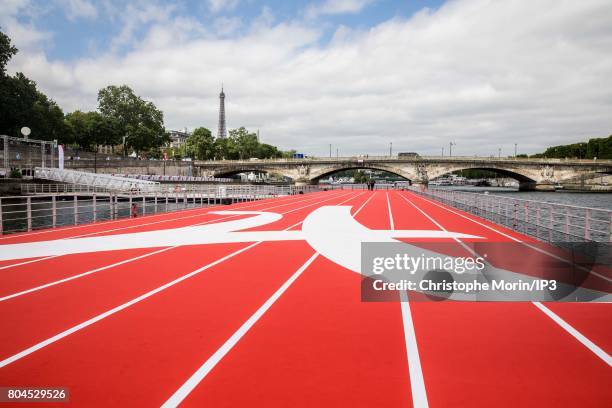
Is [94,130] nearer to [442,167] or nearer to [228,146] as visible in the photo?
[228,146]

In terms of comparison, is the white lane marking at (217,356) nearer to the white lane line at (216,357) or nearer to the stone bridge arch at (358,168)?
the white lane line at (216,357)

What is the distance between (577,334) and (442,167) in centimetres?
8625

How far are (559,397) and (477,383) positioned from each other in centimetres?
62

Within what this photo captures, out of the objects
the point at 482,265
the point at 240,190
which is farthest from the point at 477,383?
the point at 240,190

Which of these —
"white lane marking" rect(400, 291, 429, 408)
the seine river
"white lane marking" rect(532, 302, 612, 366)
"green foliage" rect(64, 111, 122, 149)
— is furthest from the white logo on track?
"green foliage" rect(64, 111, 122, 149)

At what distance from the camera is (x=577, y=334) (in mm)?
5117

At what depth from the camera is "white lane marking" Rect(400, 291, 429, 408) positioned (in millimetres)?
3561

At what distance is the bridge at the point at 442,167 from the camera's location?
8350 centimetres

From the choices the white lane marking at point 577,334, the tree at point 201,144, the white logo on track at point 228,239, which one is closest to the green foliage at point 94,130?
the tree at point 201,144

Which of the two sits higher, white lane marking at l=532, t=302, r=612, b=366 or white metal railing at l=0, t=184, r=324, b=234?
white lane marking at l=532, t=302, r=612, b=366

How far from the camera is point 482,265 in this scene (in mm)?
9133

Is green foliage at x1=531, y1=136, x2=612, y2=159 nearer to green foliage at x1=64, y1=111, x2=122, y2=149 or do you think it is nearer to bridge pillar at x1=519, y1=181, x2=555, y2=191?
bridge pillar at x1=519, y1=181, x2=555, y2=191

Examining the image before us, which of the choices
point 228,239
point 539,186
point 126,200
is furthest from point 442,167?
point 228,239

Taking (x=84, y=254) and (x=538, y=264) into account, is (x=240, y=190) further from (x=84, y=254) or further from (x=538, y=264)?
(x=538, y=264)
